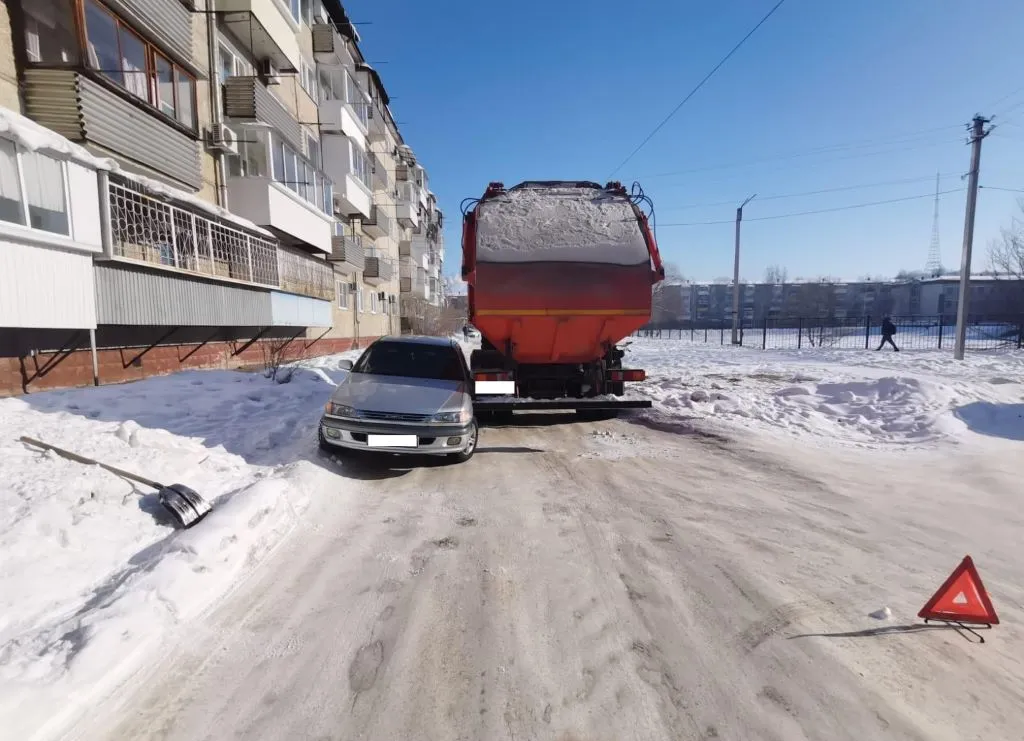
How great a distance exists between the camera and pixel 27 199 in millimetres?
5684

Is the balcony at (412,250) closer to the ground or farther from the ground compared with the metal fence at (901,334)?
farther from the ground

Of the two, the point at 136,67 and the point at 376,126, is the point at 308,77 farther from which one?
the point at 136,67

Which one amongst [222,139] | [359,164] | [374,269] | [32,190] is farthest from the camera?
[374,269]

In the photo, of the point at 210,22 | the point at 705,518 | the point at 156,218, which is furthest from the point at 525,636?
the point at 210,22

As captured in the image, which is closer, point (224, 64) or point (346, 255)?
point (224, 64)

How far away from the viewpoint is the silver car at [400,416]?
17.5 ft

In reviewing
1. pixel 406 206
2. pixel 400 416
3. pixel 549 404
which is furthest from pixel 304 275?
pixel 406 206

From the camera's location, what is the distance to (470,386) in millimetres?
6926

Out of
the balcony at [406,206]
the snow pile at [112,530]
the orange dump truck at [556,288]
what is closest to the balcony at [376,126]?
the balcony at [406,206]

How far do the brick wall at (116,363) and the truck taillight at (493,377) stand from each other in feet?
19.6

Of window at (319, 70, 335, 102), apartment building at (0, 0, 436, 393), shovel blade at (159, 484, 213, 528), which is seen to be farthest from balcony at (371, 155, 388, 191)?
shovel blade at (159, 484, 213, 528)

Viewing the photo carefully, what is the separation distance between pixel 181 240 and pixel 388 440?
6.85 meters

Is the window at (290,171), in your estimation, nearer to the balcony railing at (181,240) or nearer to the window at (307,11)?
the balcony railing at (181,240)

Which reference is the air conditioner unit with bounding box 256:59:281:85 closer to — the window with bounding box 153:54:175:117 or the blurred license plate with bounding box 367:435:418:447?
the window with bounding box 153:54:175:117
